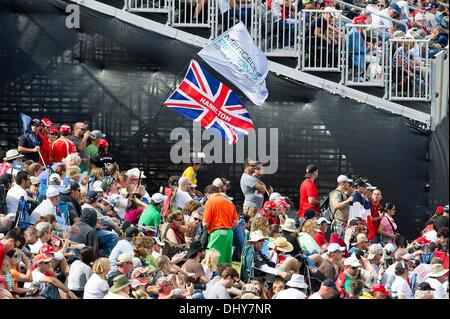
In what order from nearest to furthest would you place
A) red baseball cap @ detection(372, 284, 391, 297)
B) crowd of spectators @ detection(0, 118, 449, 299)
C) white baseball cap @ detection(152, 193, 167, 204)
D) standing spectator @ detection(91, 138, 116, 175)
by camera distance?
crowd of spectators @ detection(0, 118, 449, 299), red baseball cap @ detection(372, 284, 391, 297), white baseball cap @ detection(152, 193, 167, 204), standing spectator @ detection(91, 138, 116, 175)

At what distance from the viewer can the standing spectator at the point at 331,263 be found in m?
23.7

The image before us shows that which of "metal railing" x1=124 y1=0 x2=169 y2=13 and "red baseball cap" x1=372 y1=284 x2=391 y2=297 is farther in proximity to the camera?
"metal railing" x1=124 y1=0 x2=169 y2=13

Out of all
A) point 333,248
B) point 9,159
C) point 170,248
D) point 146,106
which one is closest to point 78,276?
point 170,248

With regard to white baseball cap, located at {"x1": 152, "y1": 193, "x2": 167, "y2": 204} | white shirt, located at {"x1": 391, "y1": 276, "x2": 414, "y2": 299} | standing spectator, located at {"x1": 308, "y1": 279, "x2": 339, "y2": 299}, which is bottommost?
white shirt, located at {"x1": 391, "y1": 276, "x2": 414, "y2": 299}

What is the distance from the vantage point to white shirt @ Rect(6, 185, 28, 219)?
25250 millimetres

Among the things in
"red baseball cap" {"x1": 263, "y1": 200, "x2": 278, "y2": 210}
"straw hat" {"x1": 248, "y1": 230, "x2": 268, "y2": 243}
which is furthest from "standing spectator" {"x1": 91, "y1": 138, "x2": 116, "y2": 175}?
"straw hat" {"x1": 248, "y1": 230, "x2": 268, "y2": 243}

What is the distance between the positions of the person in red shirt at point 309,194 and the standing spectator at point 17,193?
15.2ft

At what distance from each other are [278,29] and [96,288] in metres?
9.94

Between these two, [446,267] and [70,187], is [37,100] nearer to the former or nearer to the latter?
[70,187]

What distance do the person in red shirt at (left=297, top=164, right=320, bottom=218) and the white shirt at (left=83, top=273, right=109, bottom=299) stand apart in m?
7.33

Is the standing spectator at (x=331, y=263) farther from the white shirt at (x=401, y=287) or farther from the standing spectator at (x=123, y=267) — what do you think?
the standing spectator at (x=123, y=267)

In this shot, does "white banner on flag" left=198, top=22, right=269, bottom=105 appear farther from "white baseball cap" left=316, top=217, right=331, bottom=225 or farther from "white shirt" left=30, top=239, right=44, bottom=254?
"white shirt" left=30, top=239, right=44, bottom=254

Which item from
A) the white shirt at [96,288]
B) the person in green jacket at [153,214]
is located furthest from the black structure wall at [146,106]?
the white shirt at [96,288]

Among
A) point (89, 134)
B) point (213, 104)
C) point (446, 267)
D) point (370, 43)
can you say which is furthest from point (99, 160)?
point (446, 267)
